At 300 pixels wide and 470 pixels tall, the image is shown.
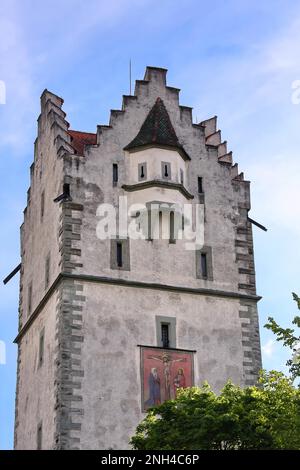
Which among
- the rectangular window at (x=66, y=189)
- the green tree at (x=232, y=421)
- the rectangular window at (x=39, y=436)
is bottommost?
the green tree at (x=232, y=421)

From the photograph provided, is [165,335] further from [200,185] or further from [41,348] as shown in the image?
[200,185]

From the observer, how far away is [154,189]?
145ft

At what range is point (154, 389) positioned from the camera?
41.2m

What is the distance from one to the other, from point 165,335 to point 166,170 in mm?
6334

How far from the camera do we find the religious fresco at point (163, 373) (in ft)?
135

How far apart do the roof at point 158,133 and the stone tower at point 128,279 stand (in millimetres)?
49

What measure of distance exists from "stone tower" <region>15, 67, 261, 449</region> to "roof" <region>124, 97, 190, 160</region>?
0.16 feet

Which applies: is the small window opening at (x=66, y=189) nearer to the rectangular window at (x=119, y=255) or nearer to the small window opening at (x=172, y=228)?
the rectangular window at (x=119, y=255)

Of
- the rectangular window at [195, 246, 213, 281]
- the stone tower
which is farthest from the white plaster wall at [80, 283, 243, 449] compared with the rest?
the rectangular window at [195, 246, 213, 281]

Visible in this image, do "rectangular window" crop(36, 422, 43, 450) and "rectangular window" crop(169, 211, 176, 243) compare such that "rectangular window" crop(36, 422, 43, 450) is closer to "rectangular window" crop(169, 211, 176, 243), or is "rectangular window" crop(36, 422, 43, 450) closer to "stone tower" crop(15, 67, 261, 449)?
"stone tower" crop(15, 67, 261, 449)

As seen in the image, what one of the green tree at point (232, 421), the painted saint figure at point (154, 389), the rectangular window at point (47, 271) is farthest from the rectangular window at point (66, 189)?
the green tree at point (232, 421)

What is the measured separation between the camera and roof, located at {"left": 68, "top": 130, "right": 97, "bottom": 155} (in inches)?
1824

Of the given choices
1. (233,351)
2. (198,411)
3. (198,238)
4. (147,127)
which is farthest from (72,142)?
(198,411)

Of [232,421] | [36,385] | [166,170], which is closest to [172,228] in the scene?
[166,170]
